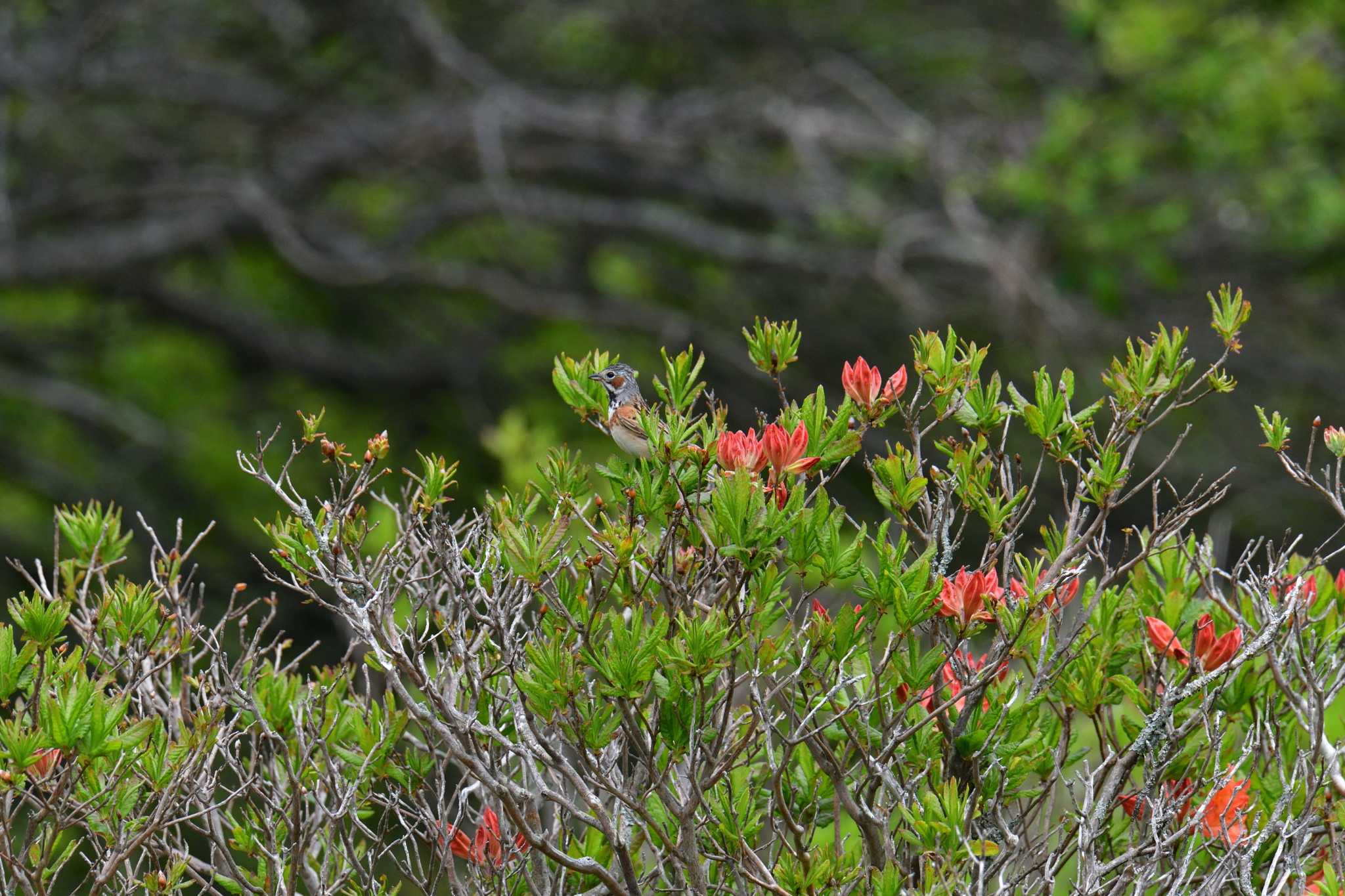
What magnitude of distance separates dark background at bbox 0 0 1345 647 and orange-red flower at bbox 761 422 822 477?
5822 mm

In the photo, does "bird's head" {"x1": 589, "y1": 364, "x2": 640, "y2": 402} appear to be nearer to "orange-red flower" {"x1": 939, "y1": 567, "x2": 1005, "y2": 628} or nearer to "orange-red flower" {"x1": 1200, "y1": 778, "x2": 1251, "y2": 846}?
"orange-red flower" {"x1": 939, "y1": 567, "x2": 1005, "y2": 628}

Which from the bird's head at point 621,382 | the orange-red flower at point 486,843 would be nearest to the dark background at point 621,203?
the bird's head at point 621,382

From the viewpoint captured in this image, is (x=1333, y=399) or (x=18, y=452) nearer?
(x=1333, y=399)

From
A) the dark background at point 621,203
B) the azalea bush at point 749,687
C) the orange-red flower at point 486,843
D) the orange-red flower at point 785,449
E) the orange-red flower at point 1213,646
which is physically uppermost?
the dark background at point 621,203

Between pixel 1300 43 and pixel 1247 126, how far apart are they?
123 centimetres

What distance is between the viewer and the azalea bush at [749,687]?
228 cm

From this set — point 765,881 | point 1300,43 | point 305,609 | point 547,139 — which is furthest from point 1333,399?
point 765,881

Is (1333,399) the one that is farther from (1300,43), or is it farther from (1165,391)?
(1165,391)

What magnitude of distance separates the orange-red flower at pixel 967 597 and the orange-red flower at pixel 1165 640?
0.96ft

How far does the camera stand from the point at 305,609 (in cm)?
1148

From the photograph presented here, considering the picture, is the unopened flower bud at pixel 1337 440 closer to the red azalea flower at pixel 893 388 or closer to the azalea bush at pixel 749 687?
the azalea bush at pixel 749 687

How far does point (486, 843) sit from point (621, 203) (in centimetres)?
907

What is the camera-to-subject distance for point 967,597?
2455 millimetres

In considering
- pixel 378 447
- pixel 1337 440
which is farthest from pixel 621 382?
pixel 1337 440
